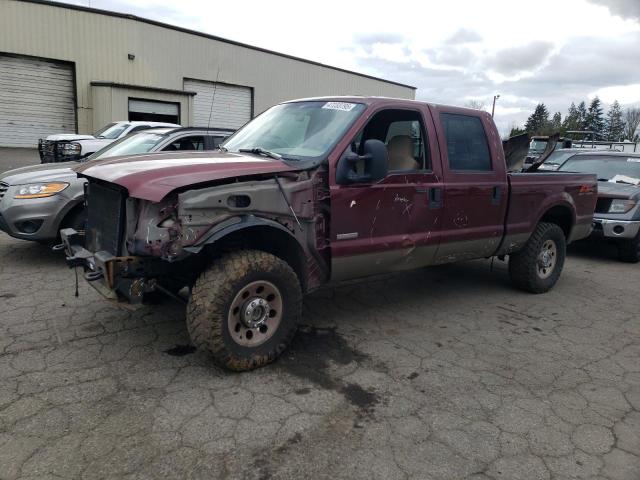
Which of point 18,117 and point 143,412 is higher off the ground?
point 18,117

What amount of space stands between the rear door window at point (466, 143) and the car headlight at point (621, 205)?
4.03 meters

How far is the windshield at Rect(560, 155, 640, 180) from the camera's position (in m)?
8.56

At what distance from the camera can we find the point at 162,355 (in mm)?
3703

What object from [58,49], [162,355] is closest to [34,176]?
[162,355]

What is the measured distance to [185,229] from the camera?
10.2ft

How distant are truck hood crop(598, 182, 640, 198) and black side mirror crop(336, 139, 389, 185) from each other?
226 inches

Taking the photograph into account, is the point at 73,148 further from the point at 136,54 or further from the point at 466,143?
the point at 136,54

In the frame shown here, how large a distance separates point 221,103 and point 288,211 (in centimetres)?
1962

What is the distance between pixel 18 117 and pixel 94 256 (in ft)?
52.6

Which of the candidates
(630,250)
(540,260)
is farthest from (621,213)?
(540,260)

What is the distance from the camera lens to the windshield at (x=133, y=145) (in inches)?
260

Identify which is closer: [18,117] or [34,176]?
[34,176]

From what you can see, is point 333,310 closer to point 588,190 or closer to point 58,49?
point 588,190

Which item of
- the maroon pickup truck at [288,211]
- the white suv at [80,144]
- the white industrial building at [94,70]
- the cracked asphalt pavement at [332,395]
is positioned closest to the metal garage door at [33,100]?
the white industrial building at [94,70]
